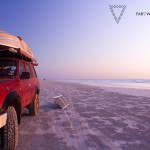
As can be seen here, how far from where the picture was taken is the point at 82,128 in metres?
6.19

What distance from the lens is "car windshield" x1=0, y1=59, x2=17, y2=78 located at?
549 cm

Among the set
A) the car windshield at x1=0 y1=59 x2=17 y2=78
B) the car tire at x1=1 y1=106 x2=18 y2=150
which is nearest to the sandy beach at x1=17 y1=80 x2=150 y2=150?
the car tire at x1=1 y1=106 x2=18 y2=150

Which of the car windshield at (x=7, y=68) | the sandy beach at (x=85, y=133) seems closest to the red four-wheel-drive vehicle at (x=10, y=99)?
the car windshield at (x=7, y=68)

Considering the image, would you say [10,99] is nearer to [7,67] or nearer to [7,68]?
[7,68]

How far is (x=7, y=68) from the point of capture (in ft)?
20.0

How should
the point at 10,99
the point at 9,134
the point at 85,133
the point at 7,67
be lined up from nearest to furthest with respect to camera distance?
the point at 9,134 → the point at 10,99 → the point at 85,133 → the point at 7,67

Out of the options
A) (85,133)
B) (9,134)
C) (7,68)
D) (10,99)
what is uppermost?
(7,68)

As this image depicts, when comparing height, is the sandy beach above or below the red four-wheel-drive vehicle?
below

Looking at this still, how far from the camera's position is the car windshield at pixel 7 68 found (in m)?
5.49

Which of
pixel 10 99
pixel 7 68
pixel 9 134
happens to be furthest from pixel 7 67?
pixel 9 134

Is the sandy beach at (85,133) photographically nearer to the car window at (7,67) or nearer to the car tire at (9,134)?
the car tire at (9,134)

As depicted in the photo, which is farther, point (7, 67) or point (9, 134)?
point (7, 67)

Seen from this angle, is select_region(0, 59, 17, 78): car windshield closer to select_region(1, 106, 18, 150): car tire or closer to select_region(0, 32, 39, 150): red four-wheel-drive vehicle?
select_region(0, 32, 39, 150): red four-wheel-drive vehicle

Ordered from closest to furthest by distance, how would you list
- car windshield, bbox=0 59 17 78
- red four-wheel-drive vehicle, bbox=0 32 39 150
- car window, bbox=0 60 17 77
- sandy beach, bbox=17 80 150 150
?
red four-wheel-drive vehicle, bbox=0 32 39 150 < sandy beach, bbox=17 80 150 150 < car windshield, bbox=0 59 17 78 < car window, bbox=0 60 17 77
